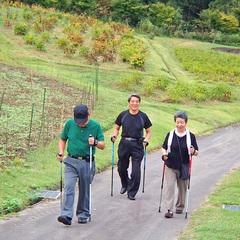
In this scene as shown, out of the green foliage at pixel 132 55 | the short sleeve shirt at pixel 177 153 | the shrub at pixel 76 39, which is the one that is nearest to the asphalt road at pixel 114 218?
the short sleeve shirt at pixel 177 153

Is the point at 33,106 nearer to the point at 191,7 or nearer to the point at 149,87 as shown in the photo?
the point at 149,87

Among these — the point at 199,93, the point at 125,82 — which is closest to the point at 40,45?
the point at 125,82

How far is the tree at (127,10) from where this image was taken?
5760 centimetres

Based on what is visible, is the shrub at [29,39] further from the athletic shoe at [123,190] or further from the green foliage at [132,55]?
the athletic shoe at [123,190]

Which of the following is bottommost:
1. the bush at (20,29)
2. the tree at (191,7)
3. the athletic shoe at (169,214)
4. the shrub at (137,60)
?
the athletic shoe at (169,214)

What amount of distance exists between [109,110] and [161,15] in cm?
4425

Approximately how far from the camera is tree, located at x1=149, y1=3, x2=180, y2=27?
62.9 metres

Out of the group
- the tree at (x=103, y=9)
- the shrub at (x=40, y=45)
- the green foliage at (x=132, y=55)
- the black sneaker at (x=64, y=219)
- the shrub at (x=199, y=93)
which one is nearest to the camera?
the black sneaker at (x=64, y=219)

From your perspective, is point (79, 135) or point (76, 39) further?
point (76, 39)

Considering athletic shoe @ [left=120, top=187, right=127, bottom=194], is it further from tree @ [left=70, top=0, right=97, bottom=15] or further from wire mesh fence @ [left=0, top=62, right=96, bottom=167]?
tree @ [left=70, top=0, right=97, bottom=15]

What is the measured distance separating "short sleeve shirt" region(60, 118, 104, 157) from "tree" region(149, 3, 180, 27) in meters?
55.8

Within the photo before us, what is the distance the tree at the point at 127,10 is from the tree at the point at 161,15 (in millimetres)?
2941

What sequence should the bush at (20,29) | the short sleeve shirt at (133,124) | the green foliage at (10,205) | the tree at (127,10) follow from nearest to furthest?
the green foliage at (10,205) → the short sleeve shirt at (133,124) → the bush at (20,29) → the tree at (127,10)

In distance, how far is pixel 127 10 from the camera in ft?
193
